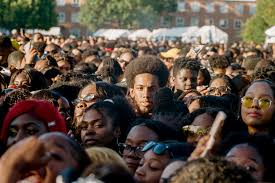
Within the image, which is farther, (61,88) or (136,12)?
(136,12)

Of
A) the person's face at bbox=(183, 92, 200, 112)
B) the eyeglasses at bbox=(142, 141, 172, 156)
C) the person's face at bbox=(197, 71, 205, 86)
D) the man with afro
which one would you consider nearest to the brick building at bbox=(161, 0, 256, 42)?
the person's face at bbox=(197, 71, 205, 86)

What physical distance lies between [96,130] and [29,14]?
53.8 m

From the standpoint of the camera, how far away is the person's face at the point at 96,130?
265 inches

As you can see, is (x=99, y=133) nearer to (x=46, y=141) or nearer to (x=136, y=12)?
(x=46, y=141)

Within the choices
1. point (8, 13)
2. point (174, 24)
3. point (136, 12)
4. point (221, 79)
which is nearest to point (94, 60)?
point (221, 79)

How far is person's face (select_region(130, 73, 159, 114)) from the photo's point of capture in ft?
28.4

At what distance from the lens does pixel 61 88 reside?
917 centimetres

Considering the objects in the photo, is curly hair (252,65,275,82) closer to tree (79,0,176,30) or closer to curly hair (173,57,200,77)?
curly hair (173,57,200,77)

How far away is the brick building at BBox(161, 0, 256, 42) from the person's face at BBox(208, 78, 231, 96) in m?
99.4

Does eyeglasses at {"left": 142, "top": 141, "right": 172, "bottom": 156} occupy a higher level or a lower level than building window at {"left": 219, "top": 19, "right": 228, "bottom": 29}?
higher

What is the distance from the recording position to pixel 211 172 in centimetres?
381

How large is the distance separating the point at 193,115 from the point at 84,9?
286 ft

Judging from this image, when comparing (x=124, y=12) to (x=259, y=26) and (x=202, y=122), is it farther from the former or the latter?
(x=202, y=122)

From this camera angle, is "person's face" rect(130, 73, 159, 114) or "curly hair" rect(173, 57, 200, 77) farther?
"curly hair" rect(173, 57, 200, 77)
